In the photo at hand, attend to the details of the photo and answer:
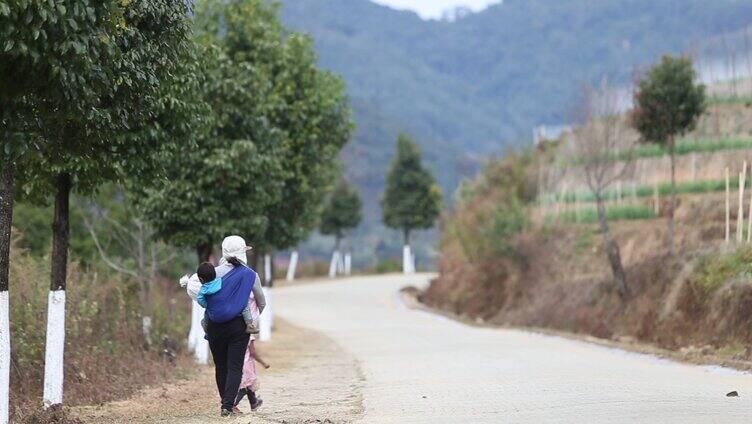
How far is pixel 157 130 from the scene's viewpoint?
39.8 ft

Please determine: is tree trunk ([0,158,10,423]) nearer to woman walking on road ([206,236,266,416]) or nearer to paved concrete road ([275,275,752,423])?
woman walking on road ([206,236,266,416])

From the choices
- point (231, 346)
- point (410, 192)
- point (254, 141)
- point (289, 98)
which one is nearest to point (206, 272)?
point (231, 346)

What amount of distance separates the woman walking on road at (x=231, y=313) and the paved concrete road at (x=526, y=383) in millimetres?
1404

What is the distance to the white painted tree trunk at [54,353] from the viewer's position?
→ 11578mm

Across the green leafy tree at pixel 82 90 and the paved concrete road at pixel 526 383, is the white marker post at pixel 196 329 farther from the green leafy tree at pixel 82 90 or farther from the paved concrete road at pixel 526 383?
the green leafy tree at pixel 82 90

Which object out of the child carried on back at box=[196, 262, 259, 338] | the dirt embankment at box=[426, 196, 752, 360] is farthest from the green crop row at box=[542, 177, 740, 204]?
the child carried on back at box=[196, 262, 259, 338]

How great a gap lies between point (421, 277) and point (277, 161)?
138 feet

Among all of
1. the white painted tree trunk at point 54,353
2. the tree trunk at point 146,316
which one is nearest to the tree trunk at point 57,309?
the white painted tree trunk at point 54,353

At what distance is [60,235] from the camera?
39.9 feet

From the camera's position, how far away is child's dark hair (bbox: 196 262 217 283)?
11.0 metres

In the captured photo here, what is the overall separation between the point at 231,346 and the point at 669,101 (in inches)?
644

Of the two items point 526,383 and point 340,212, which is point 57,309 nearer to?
point 526,383

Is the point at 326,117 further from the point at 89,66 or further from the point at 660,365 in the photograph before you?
the point at 89,66

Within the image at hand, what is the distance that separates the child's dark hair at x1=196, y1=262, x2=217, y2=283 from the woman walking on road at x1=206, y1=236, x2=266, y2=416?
0.41 ft
